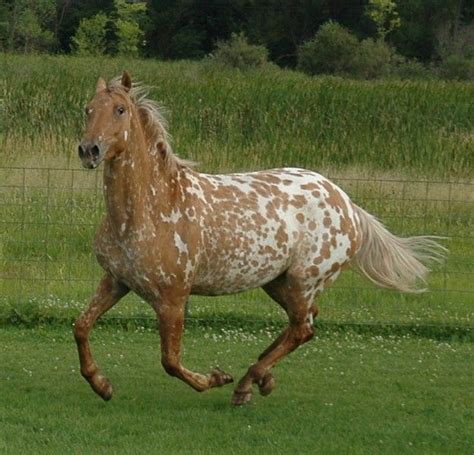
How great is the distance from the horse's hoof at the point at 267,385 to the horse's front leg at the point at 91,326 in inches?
38.4

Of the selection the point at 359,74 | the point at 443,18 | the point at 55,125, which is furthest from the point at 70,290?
the point at 443,18

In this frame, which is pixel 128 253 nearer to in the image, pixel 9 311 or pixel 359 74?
pixel 9 311

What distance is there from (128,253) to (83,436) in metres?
1.10

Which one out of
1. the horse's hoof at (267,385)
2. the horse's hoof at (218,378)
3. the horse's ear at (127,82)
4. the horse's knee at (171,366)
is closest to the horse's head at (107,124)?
the horse's ear at (127,82)

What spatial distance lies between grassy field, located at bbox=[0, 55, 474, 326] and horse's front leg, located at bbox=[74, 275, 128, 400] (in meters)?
2.62

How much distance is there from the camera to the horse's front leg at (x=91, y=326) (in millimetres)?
7320

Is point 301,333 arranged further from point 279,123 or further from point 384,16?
point 384,16

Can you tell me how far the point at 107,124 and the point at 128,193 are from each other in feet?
1.55

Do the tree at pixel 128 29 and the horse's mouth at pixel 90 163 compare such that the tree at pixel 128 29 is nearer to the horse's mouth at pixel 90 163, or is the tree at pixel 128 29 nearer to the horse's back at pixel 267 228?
the horse's back at pixel 267 228

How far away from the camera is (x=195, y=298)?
10961mm

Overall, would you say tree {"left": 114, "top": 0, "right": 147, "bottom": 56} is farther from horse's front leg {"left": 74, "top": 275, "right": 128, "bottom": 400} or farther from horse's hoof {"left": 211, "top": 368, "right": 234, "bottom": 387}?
horse's hoof {"left": 211, "top": 368, "right": 234, "bottom": 387}

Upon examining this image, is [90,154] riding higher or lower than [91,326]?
higher

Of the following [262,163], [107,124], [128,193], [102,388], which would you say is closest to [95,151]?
[107,124]

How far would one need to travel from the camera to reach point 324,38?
4450cm
